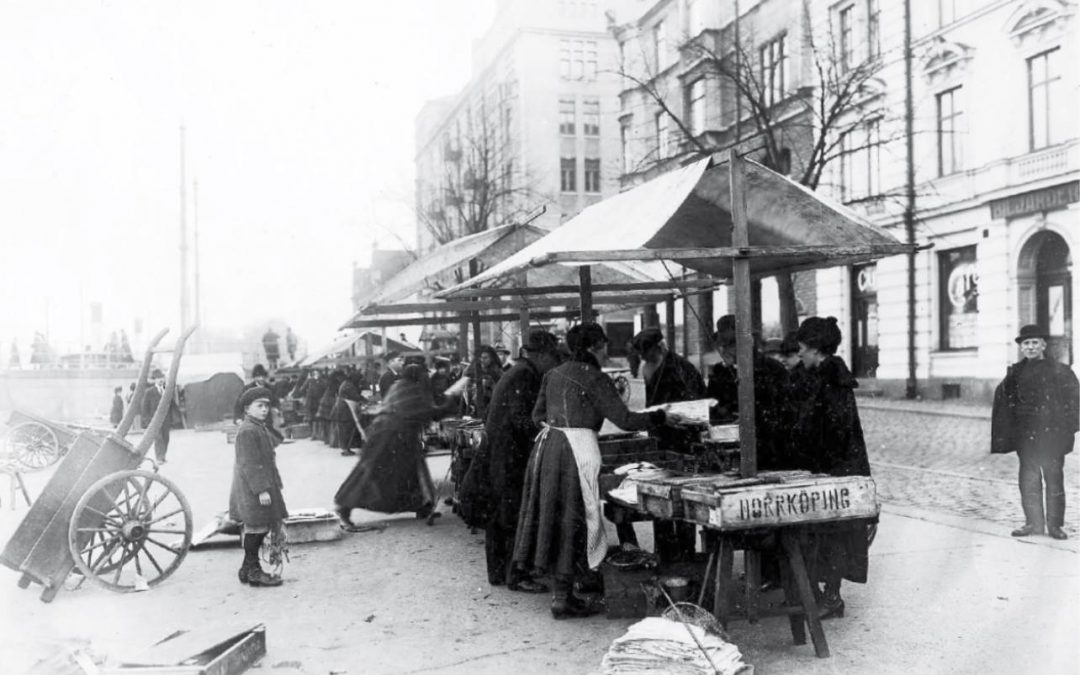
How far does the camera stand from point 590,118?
169 ft

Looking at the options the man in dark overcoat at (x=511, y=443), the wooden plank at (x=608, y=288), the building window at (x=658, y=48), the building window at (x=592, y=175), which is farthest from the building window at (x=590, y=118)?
the man in dark overcoat at (x=511, y=443)

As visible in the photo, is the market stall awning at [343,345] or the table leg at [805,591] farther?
the market stall awning at [343,345]

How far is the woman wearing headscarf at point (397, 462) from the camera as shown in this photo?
31.8ft

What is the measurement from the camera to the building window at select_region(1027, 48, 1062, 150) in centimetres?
1944

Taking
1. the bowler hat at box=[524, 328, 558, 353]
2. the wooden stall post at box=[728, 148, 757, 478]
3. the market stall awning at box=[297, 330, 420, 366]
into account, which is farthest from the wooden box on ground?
the market stall awning at box=[297, 330, 420, 366]

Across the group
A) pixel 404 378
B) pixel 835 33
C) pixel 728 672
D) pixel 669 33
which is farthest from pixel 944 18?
pixel 728 672

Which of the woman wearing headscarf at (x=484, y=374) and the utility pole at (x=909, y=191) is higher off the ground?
the utility pole at (x=909, y=191)

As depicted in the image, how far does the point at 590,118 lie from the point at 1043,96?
33.4 m

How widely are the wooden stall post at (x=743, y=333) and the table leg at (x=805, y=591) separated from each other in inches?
18.6

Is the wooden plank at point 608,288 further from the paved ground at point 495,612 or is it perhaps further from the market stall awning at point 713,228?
the paved ground at point 495,612

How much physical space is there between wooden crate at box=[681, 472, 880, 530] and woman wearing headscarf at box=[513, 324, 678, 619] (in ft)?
3.22

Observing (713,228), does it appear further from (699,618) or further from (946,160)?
(946,160)

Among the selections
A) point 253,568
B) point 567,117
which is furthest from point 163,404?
point 567,117

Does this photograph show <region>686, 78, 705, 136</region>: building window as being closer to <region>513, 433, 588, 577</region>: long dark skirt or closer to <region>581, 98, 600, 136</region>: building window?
<region>581, 98, 600, 136</region>: building window
